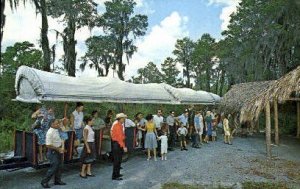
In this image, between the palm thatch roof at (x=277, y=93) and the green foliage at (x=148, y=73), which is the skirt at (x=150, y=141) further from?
the green foliage at (x=148, y=73)

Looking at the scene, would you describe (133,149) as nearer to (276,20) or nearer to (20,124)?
(20,124)

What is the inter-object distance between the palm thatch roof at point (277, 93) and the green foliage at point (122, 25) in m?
24.4

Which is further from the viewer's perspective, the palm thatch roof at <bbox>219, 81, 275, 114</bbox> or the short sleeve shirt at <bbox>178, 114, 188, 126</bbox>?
the palm thatch roof at <bbox>219, 81, 275, 114</bbox>

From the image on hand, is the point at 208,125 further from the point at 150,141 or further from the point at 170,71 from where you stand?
the point at 170,71

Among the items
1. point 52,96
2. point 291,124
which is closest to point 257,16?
point 291,124

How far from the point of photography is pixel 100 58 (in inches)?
1484

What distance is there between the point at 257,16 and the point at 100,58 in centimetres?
1590

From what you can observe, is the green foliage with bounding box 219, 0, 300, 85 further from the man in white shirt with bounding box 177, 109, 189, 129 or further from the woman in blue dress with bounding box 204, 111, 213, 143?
the man in white shirt with bounding box 177, 109, 189, 129

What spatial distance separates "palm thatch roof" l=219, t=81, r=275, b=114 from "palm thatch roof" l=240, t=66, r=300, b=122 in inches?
270

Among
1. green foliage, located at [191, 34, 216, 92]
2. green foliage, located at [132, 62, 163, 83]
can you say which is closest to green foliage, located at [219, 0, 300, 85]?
green foliage, located at [191, 34, 216, 92]

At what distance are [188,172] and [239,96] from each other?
12.9m

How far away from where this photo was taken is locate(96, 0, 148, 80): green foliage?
37.5 m

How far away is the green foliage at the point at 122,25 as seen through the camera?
37469 millimetres

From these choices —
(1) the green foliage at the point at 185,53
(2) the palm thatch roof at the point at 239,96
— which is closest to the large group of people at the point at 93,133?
(2) the palm thatch roof at the point at 239,96
